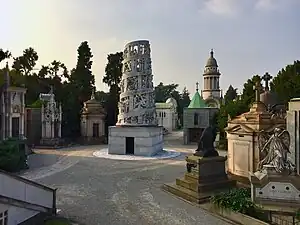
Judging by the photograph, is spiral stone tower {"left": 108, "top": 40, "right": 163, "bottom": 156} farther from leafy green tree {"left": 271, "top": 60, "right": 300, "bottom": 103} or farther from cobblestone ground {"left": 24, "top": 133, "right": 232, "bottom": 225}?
leafy green tree {"left": 271, "top": 60, "right": 300, "bottom": 103}

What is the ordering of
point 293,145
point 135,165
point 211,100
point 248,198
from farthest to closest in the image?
point 211,100, point 135,165, point 293,145, point 248,198

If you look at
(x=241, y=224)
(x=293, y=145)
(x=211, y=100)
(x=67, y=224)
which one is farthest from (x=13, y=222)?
(x=211, y=100)

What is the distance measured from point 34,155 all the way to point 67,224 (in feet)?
68.5

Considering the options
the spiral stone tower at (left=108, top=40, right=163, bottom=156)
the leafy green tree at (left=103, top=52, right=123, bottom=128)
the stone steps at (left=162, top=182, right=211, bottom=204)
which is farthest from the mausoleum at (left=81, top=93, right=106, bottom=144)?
the stone steps at (left=162, top=182, right=211, bottom=204)

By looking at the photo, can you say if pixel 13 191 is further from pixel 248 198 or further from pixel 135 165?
pixel 135 165

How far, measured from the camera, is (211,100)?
54.2 metres

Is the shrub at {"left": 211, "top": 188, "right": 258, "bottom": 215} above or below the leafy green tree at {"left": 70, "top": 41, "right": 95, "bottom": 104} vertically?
below

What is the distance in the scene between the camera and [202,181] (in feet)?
51.5

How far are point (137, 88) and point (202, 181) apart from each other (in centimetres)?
1731

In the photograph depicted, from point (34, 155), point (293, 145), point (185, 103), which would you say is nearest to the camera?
point (293, 145)

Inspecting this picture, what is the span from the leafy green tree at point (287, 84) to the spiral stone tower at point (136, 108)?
1324 cm

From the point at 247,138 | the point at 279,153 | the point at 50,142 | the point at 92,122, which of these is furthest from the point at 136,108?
the point at 279,153

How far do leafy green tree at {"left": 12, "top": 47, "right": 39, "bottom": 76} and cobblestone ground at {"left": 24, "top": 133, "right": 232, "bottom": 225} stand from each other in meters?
29.4

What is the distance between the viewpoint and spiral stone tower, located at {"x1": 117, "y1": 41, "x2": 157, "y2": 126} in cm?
3175
